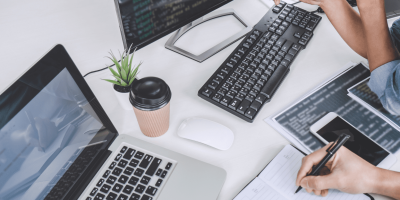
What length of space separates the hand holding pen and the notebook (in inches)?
0.6

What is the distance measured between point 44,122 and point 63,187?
135 mm

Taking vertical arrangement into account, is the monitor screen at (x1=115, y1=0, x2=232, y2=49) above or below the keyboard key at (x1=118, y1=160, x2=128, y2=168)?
above

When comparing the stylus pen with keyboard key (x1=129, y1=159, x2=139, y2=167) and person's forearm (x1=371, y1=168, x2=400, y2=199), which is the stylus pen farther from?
keyboard key (x1=129, y1=159, x2=139, y2=167)

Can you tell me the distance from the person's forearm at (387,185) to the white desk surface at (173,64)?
2 cm

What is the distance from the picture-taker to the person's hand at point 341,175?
1.75 feet

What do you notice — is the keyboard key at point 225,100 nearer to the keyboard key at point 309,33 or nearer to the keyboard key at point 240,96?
the keyboard key at point 240,96

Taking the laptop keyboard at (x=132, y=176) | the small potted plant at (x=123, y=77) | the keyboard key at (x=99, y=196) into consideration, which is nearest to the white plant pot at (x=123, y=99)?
the small potted plant at (x=123, y=77)

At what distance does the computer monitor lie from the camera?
0.63 meters

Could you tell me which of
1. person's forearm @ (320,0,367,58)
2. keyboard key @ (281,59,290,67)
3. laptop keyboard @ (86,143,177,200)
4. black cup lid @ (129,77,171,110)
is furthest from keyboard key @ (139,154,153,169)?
person's forearm @ (320,0,367,58)

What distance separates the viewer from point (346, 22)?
2.68 feet

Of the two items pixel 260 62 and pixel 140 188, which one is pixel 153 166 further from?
pixel 260 62

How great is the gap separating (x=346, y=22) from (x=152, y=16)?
1.83ft

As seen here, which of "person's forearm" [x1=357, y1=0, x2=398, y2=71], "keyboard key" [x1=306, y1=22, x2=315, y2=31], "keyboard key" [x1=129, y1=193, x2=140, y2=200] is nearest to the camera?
"keyboard key" [x1=129, y1=193, x2=140, y2=200]

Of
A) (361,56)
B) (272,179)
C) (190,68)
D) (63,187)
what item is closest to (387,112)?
(361,56)
